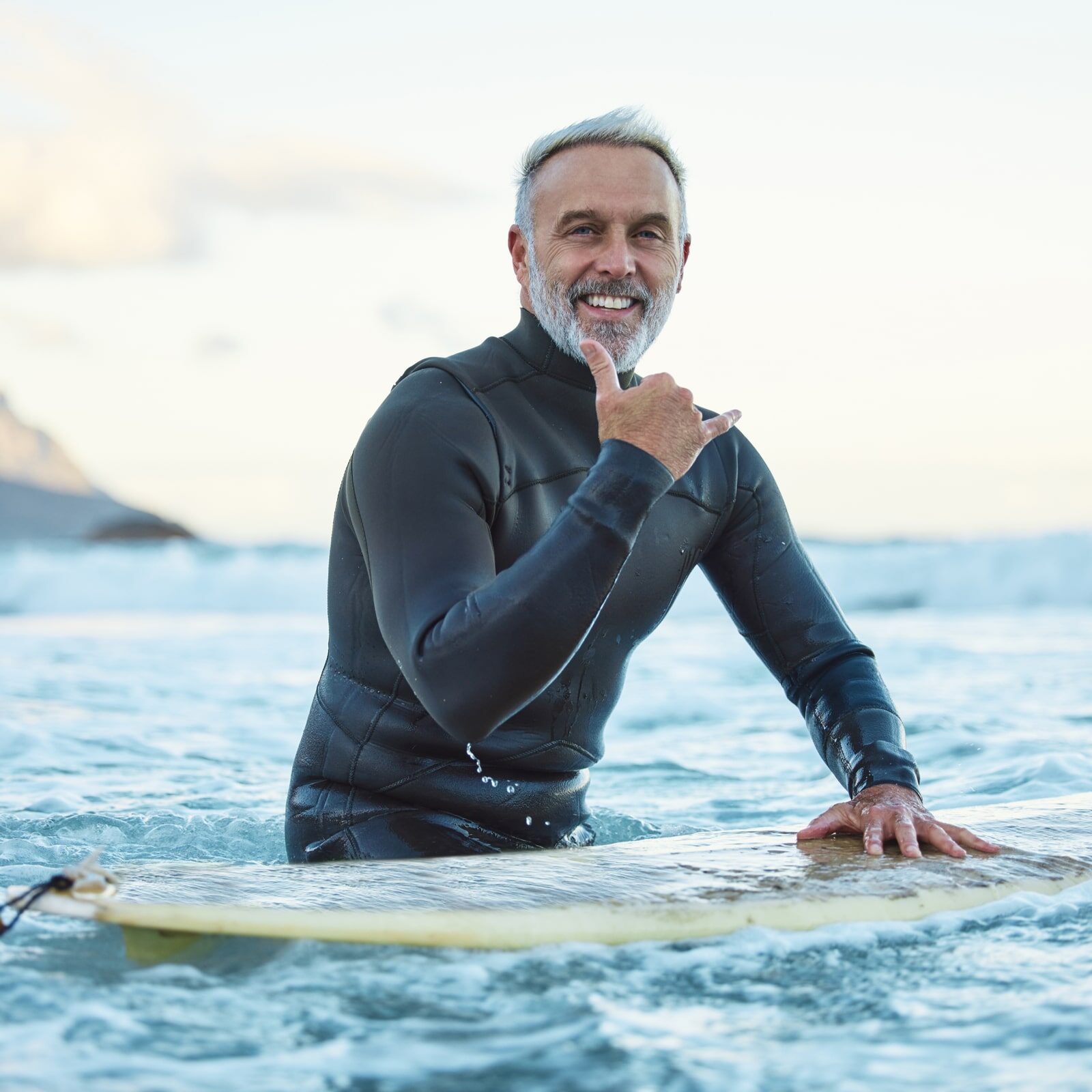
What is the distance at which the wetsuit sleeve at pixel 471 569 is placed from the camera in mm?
2061

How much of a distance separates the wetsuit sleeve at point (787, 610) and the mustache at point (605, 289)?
0.43 metres

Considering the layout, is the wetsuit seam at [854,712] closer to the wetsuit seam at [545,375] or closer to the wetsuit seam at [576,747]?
the wetsuit seam at [576,747]

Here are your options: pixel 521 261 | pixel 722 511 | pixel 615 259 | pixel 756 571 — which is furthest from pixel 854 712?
pixel 521 261

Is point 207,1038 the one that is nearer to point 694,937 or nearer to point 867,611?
point 694,937

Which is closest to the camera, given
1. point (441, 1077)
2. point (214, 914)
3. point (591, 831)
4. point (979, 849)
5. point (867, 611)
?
point (441, 1077)

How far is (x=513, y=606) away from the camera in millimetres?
2041

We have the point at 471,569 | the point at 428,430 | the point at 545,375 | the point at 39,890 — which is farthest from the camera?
the point at 545,375

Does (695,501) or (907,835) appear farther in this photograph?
(695,501)

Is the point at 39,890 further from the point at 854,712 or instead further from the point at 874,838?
the point at 854,712

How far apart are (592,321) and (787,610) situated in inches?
29.5

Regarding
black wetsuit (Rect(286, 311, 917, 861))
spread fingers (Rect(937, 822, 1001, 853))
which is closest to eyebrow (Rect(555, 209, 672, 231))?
black wetsuit (Rect(286, 311, 917, 861))

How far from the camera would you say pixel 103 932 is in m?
2.12

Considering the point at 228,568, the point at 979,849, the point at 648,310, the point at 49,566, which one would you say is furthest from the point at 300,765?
the point at 49,566

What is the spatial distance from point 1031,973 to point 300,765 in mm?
1393
